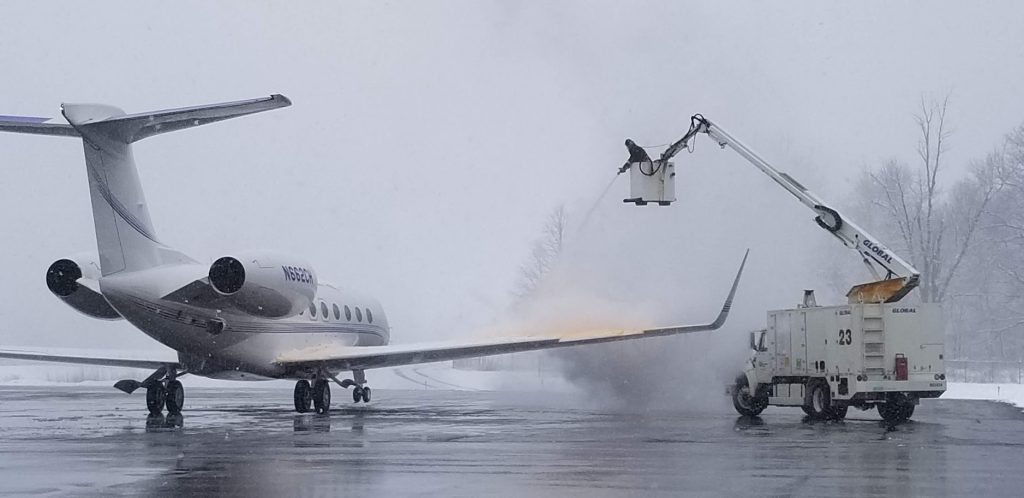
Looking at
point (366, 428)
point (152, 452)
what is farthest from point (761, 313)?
point (152, 452)

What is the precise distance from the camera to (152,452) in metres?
15.1

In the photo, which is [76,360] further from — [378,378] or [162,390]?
[378,378]

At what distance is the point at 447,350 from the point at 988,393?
2139 centimetres

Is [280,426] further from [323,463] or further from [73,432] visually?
[323,463]

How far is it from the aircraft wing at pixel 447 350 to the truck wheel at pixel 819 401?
8.77 ft

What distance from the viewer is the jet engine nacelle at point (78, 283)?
23.9 m

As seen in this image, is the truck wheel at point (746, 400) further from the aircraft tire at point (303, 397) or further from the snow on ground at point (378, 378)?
the snow on ground at point (378, 378)

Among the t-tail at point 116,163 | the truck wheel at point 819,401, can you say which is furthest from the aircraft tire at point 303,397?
the truck wheel at point 819,401

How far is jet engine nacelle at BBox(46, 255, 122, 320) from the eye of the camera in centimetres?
2389

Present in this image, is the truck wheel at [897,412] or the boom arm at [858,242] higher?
the boom arm at [858,242]

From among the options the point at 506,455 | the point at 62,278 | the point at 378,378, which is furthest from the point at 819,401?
the point at 378,378

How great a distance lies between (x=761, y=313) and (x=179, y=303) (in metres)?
16.7

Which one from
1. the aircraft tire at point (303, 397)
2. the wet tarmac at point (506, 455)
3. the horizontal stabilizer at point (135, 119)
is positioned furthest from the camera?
the aircraft tire at point (303, 397)

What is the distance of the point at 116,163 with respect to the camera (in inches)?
876
